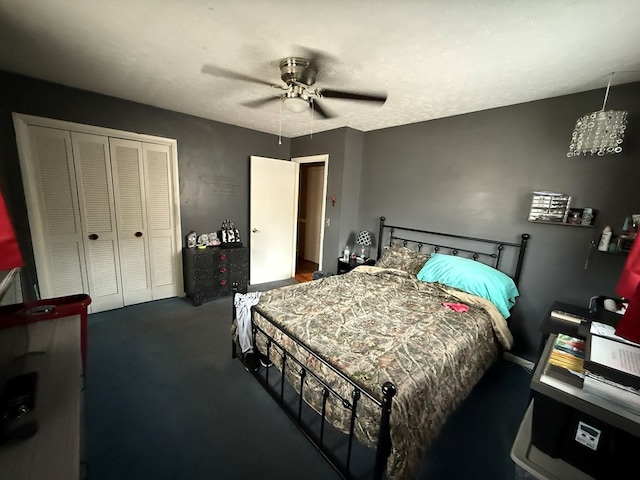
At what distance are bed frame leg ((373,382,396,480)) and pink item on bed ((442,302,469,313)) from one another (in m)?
1.26

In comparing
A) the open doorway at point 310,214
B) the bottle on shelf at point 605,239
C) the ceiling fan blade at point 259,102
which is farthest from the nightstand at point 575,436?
the open doorway at point 310,214

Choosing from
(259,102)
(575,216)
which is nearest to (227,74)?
(259,102)

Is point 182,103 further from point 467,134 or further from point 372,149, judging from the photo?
point 467,134

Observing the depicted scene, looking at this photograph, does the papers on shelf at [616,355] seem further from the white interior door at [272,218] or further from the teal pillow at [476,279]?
the white interior door at [272,218]

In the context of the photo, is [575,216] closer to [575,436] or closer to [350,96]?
[575,436]

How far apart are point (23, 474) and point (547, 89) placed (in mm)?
3419

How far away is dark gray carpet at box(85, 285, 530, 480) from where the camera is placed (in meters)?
1.44

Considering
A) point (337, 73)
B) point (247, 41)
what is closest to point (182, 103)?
point (247, 41)

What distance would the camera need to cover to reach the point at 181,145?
3309mm

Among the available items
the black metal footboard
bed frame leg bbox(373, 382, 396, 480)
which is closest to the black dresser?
the black metal footboard

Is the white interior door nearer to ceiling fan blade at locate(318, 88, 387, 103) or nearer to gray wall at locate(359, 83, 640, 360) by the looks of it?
gray wall at locate(359, 83, 640, 360)

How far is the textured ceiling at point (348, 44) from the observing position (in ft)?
4.26

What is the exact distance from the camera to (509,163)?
96.6 inches

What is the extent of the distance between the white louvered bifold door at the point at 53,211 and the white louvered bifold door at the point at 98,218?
2.6 inches
